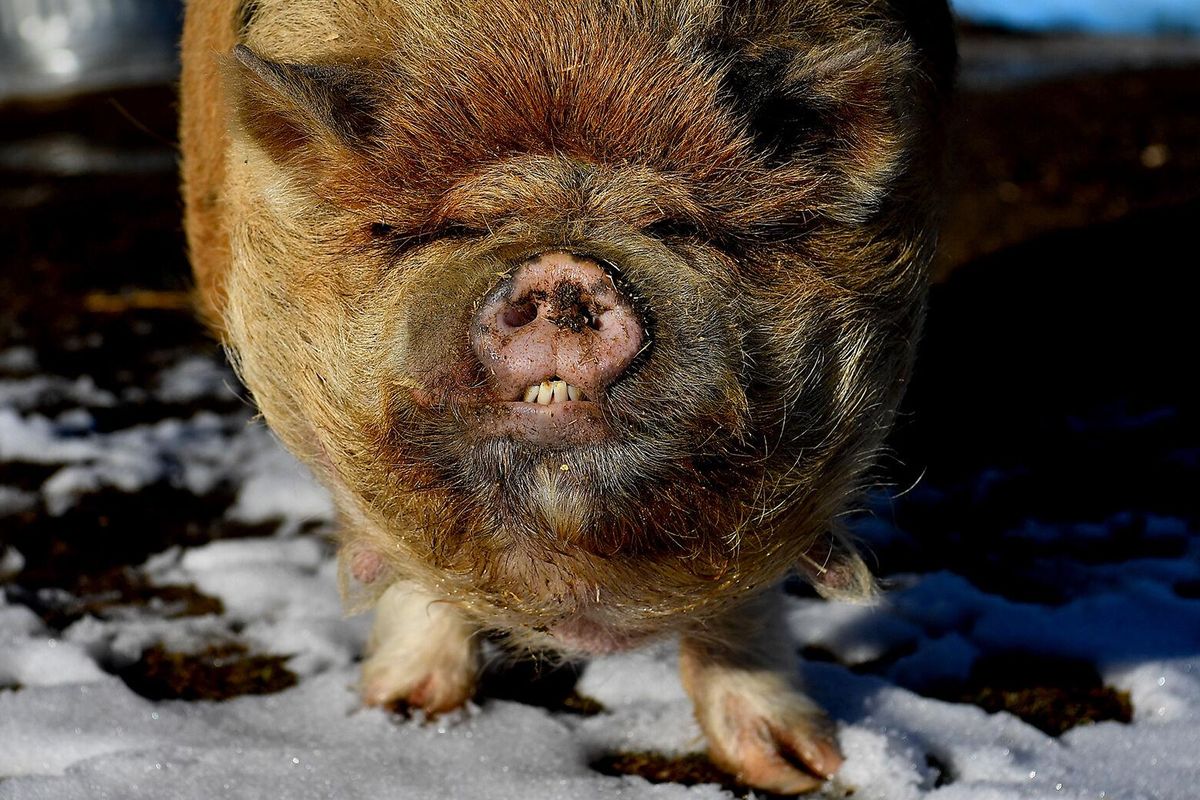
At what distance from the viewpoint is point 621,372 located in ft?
5.21

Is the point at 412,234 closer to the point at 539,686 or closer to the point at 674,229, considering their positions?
the point at 674,229

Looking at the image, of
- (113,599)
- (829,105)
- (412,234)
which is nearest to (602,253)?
(412,234)

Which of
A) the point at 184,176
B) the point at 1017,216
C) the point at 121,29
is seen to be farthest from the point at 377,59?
the point at 121,29

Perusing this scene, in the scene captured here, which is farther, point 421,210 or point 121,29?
point 121,29

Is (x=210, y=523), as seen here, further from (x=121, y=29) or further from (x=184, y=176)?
(x=121, y=29)

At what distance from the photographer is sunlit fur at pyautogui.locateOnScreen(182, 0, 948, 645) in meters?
1.68

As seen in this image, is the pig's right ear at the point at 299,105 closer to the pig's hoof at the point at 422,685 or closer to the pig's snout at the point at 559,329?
the pig's snout at the point at 559,329

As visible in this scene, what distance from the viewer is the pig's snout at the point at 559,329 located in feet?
5.10

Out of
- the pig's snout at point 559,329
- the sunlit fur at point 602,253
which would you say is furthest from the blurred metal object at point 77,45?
the pig's snout at point 559,329

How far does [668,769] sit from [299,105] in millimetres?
1439

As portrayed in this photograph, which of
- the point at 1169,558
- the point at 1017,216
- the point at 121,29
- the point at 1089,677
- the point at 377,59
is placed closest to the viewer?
the point at 377,59

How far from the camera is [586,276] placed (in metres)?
1.57

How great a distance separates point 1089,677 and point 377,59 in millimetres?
2011

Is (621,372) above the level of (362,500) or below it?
above
